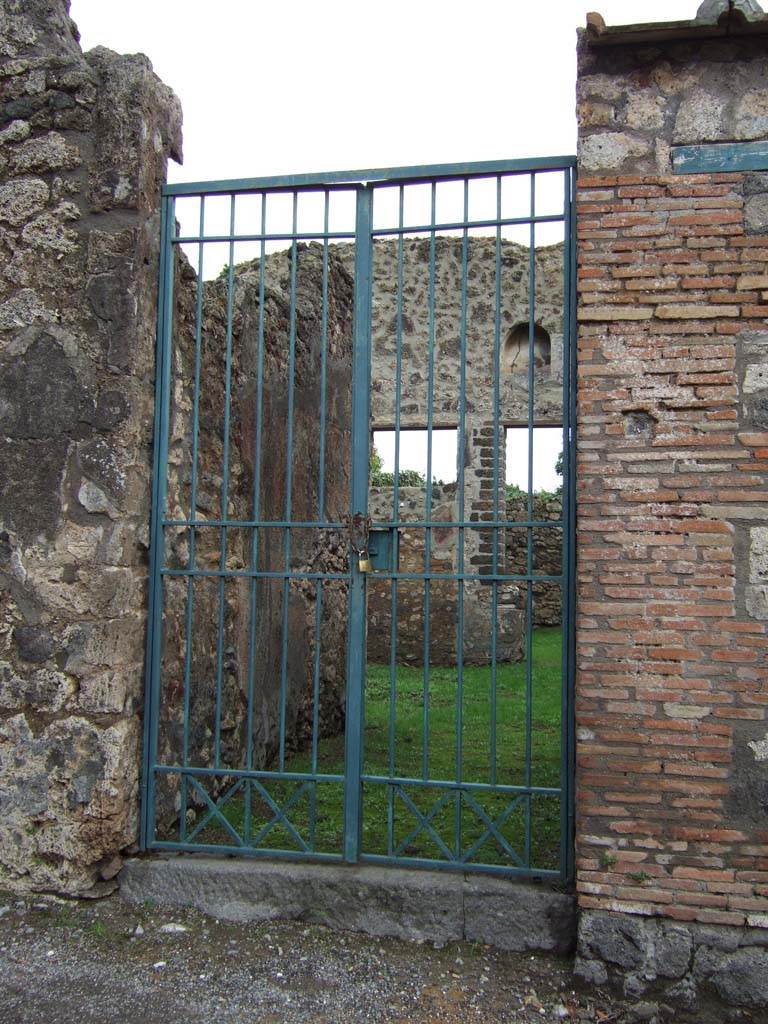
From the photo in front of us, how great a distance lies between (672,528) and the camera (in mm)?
3121

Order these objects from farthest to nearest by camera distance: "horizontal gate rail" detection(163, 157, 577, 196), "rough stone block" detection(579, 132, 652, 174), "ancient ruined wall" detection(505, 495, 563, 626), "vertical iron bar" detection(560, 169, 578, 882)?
"ancient ruined wall" detection(505, 495, 563, 626) → "horizontal gate rail" detection(163, 157, 577, 196) → "vertical iron bar" detection(560, 169, 578, 882) → "rough stone block" detection(579, 132, 652, 174)

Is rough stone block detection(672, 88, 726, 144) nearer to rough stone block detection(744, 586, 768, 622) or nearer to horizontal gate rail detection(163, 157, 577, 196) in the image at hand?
horizontal gate rail detection(163, 157, 577, 196)

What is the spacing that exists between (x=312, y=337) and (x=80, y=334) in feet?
9.90

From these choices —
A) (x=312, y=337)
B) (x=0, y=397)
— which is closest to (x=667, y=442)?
(x=0, y=397)

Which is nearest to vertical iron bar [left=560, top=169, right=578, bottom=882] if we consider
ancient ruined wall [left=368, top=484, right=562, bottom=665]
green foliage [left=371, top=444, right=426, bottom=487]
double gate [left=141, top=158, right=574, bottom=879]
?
double gate [left=141, top=158, right=574, bottom=879]

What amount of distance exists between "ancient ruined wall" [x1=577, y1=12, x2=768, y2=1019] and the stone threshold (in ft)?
0.89

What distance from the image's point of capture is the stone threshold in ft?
10.8

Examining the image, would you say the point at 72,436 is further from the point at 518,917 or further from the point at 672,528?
the point at 518,917

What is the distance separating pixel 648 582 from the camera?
123 inches

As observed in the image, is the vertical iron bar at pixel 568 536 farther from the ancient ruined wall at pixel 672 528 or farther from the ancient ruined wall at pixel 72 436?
the ancient ruined wall at pixel 72 436

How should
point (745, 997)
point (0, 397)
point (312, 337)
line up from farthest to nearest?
point (312, 337), point (0, 397), point (745, 997)

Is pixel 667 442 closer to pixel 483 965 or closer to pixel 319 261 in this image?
pixel 483 965

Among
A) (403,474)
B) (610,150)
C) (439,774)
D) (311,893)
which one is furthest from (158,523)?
(403,474)

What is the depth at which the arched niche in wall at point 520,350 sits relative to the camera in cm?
1082
